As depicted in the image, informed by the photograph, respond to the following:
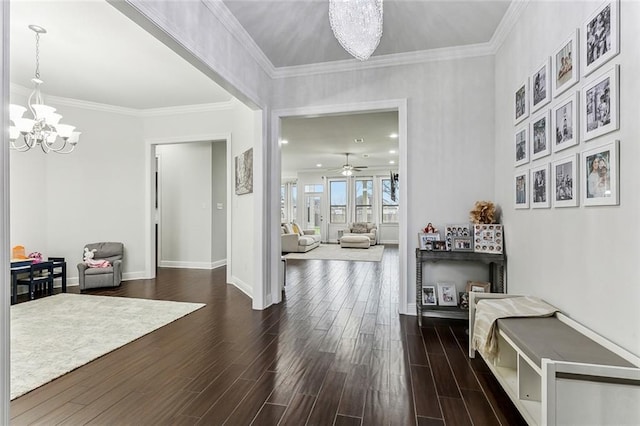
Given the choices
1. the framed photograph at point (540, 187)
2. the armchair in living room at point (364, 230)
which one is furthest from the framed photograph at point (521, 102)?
the armchair in living room at point (364, 230)

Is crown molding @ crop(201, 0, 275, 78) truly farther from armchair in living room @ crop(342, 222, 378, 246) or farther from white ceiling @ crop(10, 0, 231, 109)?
armchair in living room @ crop(342, 222, 378, 246)

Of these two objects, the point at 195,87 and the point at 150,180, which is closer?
the point at 195,87

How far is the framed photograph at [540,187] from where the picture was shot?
7.00 feet

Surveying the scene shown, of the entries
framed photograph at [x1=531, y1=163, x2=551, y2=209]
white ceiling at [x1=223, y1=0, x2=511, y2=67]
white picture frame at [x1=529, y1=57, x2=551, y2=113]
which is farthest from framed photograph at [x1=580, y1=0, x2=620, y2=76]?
white ceiling at [x1=223, y1=0, x2=511, y2=67]

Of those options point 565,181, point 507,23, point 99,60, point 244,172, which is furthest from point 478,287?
point 99,60

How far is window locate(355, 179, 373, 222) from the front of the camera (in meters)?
12.1

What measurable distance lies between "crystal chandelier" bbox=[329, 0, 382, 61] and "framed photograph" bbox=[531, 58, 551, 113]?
119cm

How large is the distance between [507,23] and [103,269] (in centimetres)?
578

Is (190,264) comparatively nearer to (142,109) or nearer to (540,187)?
(142,109)

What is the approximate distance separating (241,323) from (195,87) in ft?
10.9

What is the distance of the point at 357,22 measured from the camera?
196cm

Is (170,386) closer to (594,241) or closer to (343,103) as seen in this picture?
(594,241)

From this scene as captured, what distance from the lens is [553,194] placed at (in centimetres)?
205

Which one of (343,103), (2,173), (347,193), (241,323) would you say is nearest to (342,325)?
(241,323)
